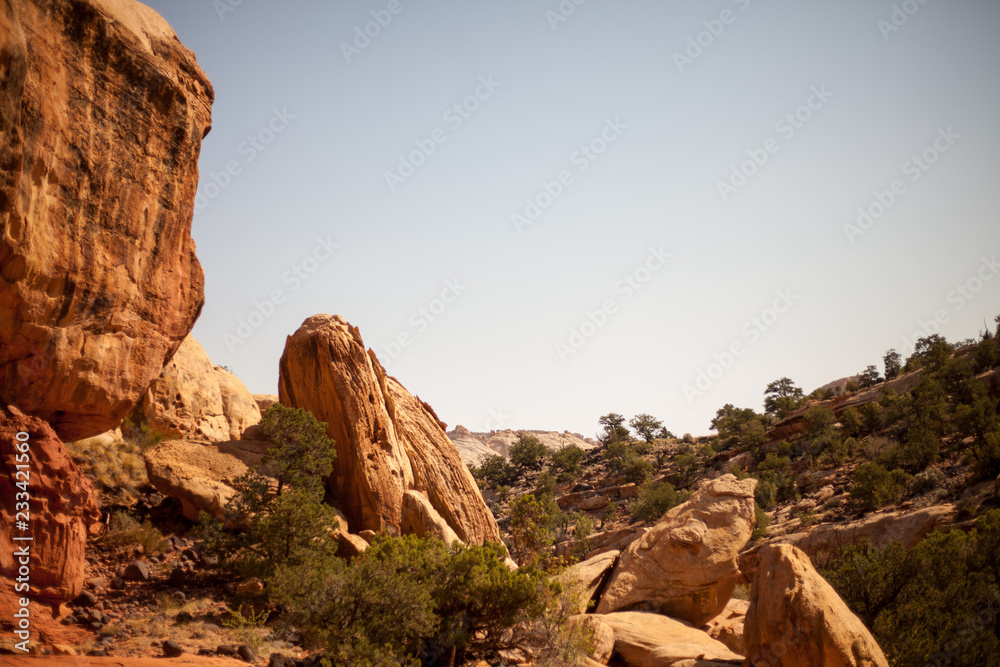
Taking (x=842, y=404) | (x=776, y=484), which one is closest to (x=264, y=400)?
(x=776, y=484)

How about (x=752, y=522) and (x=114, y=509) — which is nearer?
(x=114, y=509)

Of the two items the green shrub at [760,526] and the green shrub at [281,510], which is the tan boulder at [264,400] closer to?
the green shrub at [281,510]

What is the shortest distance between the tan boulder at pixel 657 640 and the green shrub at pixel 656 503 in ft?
75.5

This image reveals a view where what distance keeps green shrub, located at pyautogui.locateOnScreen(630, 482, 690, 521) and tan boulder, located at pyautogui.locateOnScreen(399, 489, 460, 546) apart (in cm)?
2813

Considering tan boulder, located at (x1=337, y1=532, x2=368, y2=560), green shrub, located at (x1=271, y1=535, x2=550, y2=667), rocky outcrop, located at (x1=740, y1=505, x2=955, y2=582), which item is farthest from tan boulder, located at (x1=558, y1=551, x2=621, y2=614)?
tan boulder, located at (x1=337, y1=532, x2=368, y2=560)

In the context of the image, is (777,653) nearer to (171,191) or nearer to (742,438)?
(171,191)

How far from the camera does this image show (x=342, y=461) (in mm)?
21672

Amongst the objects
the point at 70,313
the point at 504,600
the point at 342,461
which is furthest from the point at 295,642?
the point at 70,313

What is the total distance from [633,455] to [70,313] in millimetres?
58828

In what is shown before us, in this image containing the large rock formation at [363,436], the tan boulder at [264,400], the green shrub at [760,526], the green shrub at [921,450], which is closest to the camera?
the large rock formation at [363,436]

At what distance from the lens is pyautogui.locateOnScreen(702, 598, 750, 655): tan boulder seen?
71.0 ft

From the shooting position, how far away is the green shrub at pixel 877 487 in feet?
108

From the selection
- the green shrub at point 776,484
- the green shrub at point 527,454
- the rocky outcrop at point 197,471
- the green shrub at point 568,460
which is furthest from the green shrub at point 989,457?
the green shrub at point 527,454

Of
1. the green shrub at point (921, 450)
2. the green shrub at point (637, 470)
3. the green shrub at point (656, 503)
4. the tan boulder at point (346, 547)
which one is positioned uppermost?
the green shrub at point (921, 450)
